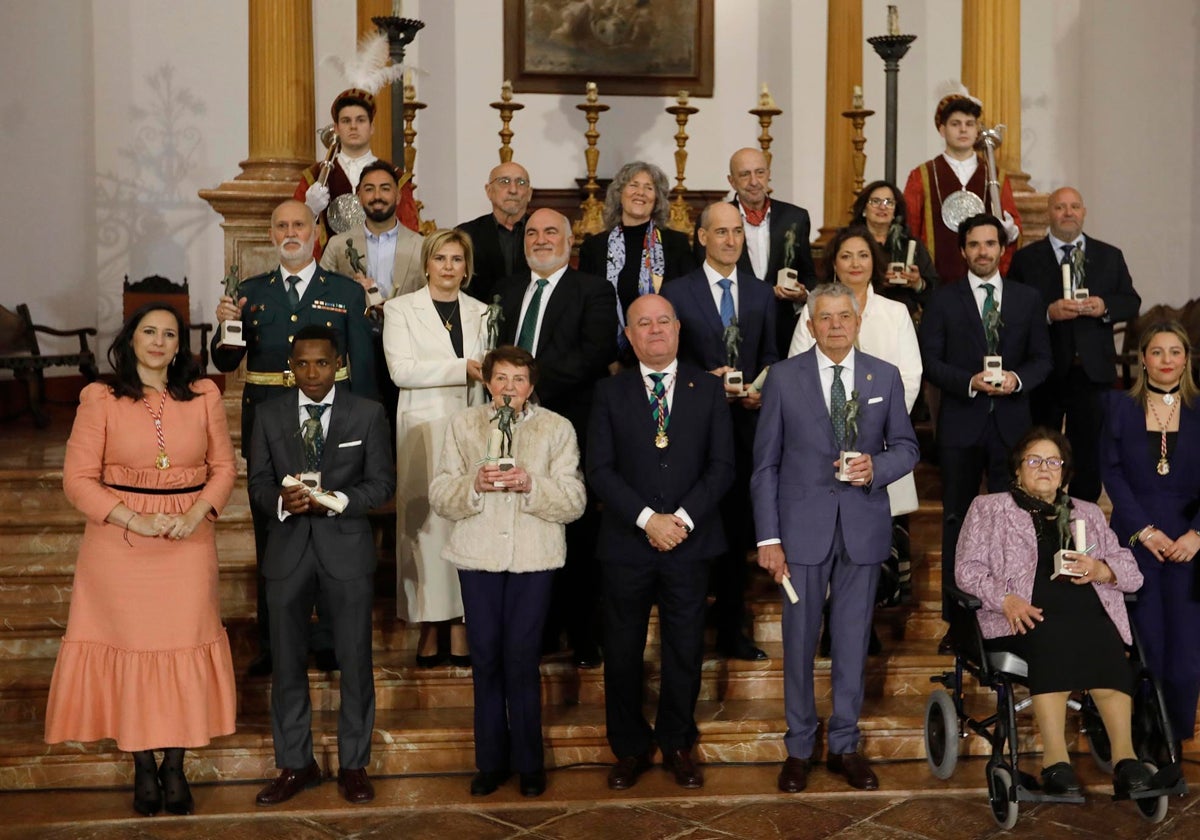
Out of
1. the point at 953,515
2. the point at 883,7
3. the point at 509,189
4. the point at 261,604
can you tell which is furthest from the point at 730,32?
the point at 261,604

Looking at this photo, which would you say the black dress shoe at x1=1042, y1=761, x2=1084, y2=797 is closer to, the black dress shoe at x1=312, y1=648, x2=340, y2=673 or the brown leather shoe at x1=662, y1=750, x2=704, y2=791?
the brown leather shoe at x1=662, y1=750, x2=704, y2=791

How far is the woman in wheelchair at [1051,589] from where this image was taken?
505 centimetres

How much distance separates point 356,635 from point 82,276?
6.32m

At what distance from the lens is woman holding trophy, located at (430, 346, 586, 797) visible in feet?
16.9

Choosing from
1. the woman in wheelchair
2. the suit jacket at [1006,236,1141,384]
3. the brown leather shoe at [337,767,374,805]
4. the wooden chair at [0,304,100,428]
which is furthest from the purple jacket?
the wooden chair at [0,304,100,428]

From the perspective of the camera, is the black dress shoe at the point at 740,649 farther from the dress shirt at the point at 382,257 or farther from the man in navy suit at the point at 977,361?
the dress shirt at the point at 382,257

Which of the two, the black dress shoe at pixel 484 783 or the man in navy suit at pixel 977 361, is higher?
the man in navy suit at pixel 977 361

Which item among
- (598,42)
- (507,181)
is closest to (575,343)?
(507,181)

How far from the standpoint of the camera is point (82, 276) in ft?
34.8

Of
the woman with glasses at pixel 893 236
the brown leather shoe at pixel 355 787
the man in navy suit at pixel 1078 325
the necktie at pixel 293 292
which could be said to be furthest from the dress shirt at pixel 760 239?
the brown leather shoe at pixel 355 787

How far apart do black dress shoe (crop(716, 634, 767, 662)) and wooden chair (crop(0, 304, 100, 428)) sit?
494 centimetres

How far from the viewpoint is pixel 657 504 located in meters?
5.24

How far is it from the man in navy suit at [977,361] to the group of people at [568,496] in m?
0.01

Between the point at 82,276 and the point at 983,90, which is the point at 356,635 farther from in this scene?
the point at 82,276
